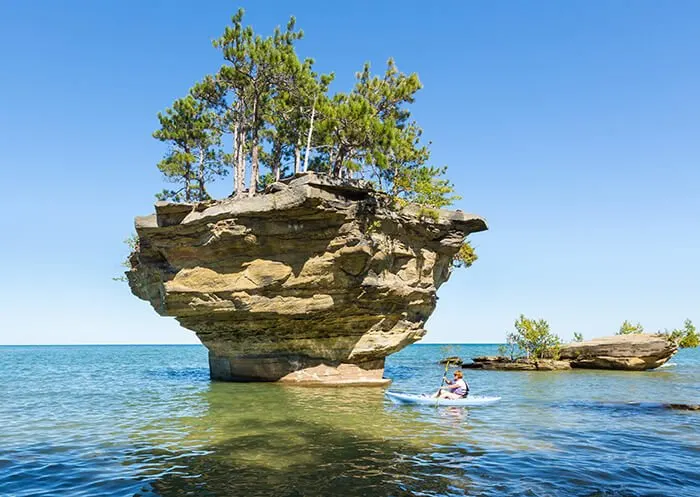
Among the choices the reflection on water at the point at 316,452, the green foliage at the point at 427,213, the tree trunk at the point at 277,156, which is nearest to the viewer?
the reflection on water at the point at 316,452

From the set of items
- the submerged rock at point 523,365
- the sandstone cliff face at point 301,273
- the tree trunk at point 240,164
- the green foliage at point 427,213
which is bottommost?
the submerged rock at point 523,365

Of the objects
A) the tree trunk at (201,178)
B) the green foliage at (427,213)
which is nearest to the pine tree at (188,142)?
the tree trunk at (201,178)

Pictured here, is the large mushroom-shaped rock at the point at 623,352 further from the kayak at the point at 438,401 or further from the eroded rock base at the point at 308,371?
the kayak at the point at 438,401

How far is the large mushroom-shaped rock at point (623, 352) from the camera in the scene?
142 feet

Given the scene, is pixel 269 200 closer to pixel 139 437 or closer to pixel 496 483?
pixel 139 437

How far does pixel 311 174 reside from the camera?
2259 cm

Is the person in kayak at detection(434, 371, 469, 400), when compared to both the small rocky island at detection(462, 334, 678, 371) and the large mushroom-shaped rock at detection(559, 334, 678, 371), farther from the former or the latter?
the large mushroom-shaped rock at detection(559, 334, 678, 371)

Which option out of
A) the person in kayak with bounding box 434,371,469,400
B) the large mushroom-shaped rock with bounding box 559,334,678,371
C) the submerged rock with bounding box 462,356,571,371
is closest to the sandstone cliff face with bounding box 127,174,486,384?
the person in kayak with bounding box 434,371,469,400

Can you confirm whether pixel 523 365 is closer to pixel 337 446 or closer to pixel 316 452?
pixel 337 446

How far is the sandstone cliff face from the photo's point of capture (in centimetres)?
2359

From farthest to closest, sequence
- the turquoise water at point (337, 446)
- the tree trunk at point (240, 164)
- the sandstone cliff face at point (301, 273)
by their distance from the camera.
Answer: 1. the tree trunk at point (240, 164)
2. the sandstone cliff face at point (301, 273)
3. the turquoise water at point (337, 446)

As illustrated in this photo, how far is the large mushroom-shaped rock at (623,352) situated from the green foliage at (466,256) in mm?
18786

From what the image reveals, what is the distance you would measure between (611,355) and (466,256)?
66.8 ft

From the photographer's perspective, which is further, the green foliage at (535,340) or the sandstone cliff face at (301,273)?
the green foliage at (535,340)
